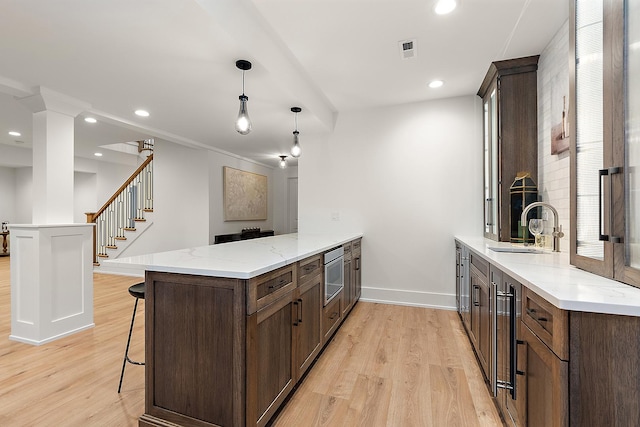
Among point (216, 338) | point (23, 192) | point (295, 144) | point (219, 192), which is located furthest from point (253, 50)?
point (23, 192)

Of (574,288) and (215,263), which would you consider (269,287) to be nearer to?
(215,263)

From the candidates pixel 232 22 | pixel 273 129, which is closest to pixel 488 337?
pixel 232 22

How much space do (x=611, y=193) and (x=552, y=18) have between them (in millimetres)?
1800

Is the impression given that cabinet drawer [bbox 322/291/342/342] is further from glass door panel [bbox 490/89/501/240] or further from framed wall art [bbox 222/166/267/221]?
framed wall art [bbox 222/166/267/221]

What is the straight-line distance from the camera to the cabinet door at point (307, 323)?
193 cm

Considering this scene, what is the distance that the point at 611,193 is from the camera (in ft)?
3.93

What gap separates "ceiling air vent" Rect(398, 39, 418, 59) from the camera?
98.5 inches

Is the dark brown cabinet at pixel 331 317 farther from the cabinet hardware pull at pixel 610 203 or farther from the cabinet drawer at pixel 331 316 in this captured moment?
the cabinet hardware pull at pixel 610 203

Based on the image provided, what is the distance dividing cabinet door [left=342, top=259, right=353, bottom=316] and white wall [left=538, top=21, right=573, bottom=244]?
182 centimetres

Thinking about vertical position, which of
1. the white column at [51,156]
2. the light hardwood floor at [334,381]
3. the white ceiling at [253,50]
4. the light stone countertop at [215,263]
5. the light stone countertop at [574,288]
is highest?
the white ceiling at [253,50]

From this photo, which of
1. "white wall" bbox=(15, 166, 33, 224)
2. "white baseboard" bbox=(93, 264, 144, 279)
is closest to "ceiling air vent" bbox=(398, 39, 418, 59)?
"white baseboard" bbox=(93, 264, 144, 279)

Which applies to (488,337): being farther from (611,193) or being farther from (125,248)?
(125,248)

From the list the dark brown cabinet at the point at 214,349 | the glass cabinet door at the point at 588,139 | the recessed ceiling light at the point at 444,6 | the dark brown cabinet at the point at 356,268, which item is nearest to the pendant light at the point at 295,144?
the dark brown cabinet at the point at 356,268

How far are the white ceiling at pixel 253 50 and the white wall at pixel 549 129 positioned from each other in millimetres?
147
